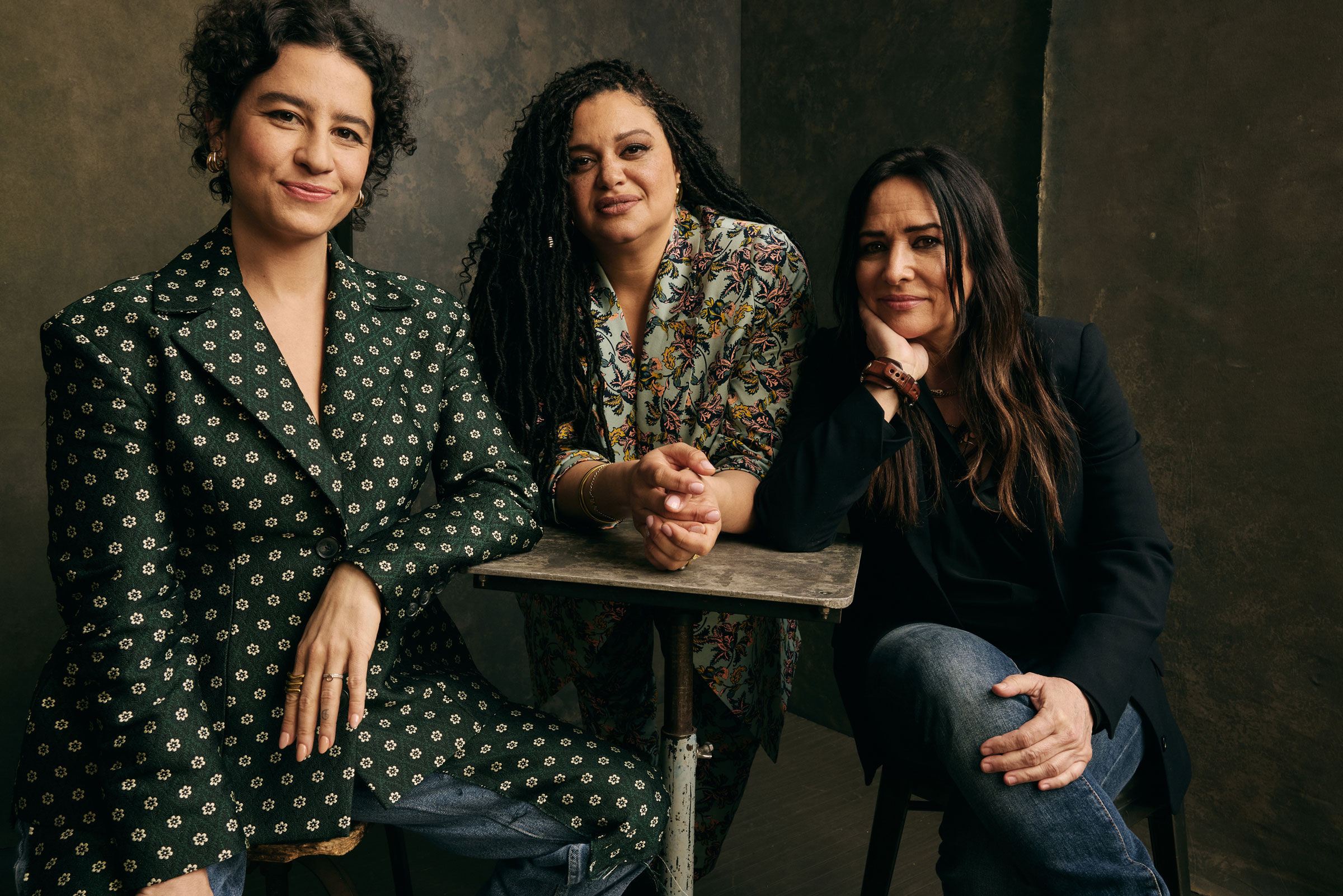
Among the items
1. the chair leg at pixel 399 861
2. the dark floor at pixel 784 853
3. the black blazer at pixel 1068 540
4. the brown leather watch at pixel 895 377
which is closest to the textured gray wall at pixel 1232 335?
the dark floor at pixel 784 853

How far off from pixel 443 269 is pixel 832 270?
1.44m

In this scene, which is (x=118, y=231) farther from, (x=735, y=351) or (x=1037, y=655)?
(x=1037, y=655)

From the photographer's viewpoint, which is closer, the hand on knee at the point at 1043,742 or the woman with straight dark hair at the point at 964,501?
the hand on knee at the point at 1043,742

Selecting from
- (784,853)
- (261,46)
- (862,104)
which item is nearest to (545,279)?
(261,46)

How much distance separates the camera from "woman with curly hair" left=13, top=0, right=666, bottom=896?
1.33 metres

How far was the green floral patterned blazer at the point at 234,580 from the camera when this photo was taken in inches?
51.8

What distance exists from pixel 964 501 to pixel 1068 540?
0.21m

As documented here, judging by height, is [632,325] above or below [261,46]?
below

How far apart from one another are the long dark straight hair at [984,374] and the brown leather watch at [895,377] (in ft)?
0.29

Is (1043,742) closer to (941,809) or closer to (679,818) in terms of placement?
(941,809)

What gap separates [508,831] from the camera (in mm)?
1542

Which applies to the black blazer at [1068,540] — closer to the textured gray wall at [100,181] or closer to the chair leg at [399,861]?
the chair leg at [399,861]

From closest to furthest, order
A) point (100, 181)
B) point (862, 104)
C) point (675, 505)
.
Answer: point (675, 505) < point (100, 181) < point (862, 104)

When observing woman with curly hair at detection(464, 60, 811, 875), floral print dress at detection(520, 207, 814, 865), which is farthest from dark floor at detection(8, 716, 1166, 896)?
woman with curly hair at detection(464, 60, 811, 875)
